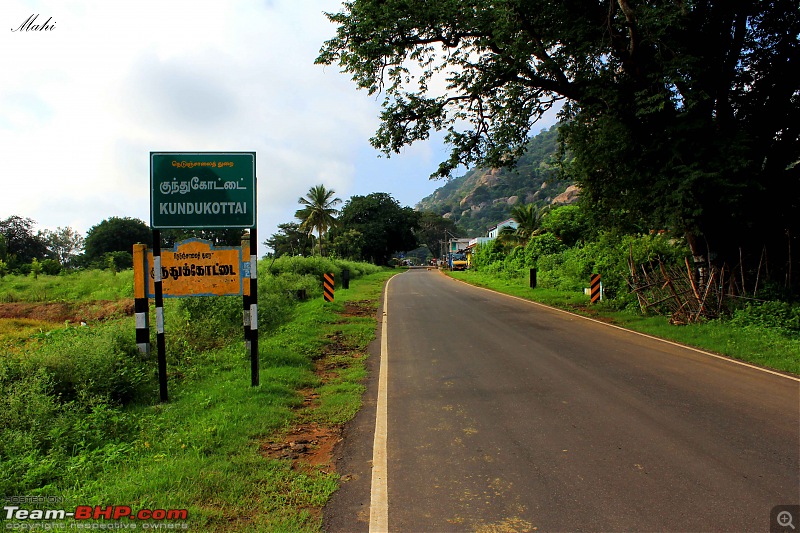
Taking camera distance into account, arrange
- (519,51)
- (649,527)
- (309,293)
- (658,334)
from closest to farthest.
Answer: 1. (649,527)
2. (658,334)
3. (519,51)
4. (309,293)

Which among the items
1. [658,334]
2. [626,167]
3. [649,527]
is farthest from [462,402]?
[626,167]

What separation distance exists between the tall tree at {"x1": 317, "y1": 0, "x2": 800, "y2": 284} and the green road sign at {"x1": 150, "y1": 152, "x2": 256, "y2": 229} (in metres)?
8.23

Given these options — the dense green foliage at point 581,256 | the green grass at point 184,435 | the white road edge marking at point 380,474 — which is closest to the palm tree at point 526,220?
the dense green foliage at point 581,256

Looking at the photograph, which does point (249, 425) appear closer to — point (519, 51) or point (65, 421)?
point (65, 421)

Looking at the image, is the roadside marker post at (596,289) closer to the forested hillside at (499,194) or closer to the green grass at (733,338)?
the green grass at (733,338)

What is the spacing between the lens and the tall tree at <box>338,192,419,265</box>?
263 feet

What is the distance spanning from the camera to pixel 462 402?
249 inches

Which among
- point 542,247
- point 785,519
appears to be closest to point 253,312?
point 785,519

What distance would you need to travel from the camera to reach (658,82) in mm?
11375

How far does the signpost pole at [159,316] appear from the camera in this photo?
655cm

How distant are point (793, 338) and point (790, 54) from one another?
7.86 m

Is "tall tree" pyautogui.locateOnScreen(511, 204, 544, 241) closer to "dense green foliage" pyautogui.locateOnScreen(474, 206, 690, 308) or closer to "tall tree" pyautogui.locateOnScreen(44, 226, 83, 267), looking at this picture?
"dense green foliage" pyautogui.locateOnScreen(474, 206, 690, 308)

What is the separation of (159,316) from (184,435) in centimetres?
215

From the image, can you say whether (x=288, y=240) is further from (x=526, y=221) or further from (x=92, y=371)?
(x=92, y=371)
